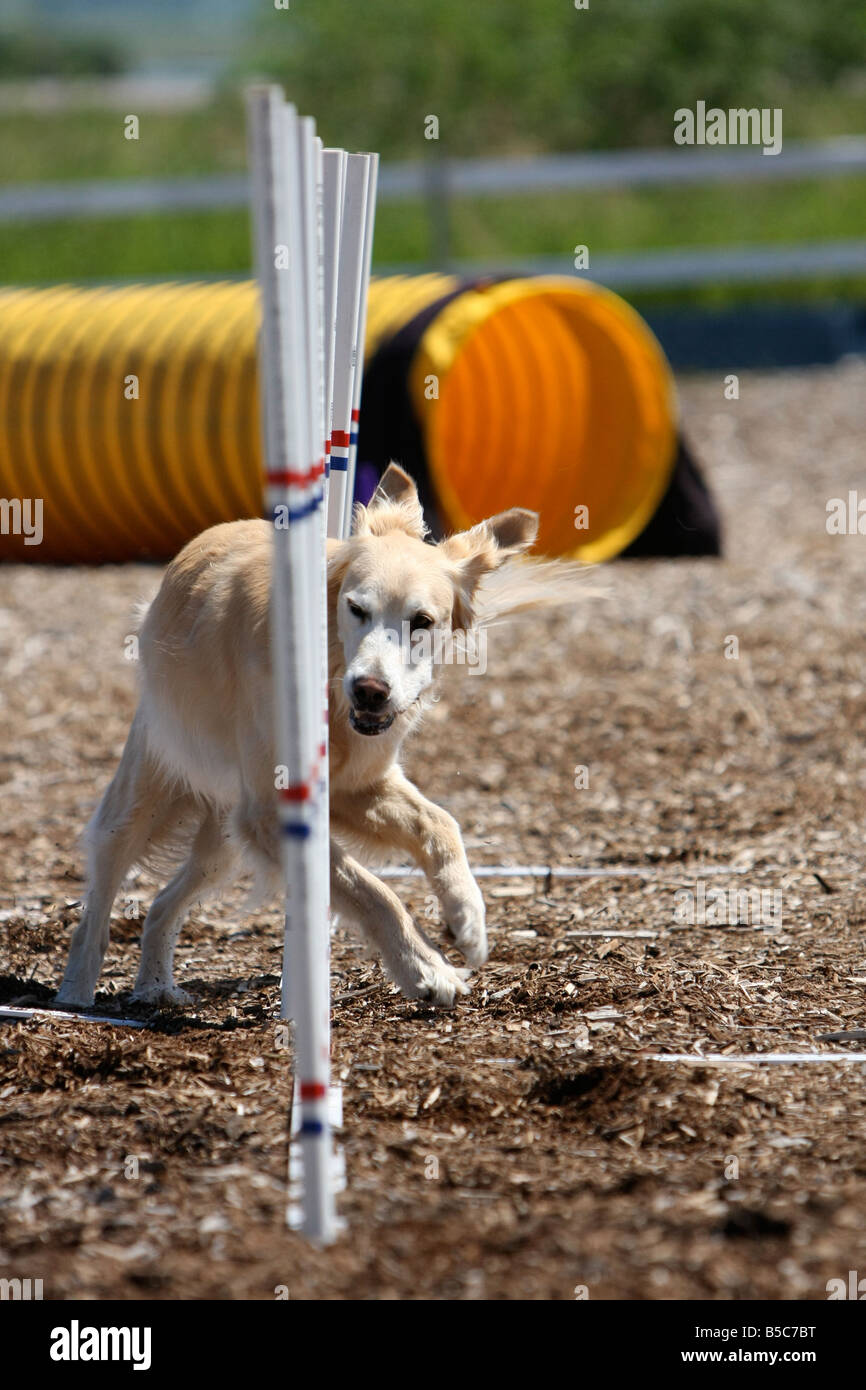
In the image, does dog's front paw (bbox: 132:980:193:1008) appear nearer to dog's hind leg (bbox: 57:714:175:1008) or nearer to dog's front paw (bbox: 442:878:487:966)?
dog's hind leg (bbox: 57:714:175:1008)

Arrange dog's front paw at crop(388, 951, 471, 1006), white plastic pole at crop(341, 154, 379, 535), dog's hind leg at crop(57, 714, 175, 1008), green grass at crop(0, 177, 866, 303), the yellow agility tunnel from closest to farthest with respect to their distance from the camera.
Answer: dog's front paw at crop(388, 951, 471, 1006)
white plastic pole at crop(341, 154, 379, 535)
dog's hind leg at crop(57, 714, 175, 1008)
the yellow agility tunnel
green grass at crop(0, 177, 866, 303)

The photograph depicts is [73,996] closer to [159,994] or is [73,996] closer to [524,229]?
[159,994]

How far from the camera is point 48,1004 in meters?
4.20

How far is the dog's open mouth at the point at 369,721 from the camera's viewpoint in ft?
12.2

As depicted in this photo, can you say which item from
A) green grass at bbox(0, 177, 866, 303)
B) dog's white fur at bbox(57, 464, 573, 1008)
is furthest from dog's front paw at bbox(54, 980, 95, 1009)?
green grass at bbox(0, 177, 866, 303)

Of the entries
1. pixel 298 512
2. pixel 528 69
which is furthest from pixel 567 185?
pixel 298 512

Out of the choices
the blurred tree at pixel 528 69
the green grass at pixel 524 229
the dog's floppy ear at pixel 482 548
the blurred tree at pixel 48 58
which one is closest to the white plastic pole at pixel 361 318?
the dog's floppy ear at pixel 482 548

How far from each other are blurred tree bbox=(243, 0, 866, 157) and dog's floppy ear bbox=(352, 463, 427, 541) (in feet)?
74.1

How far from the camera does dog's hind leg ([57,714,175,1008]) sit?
434 cm

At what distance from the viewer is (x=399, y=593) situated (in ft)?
12.8

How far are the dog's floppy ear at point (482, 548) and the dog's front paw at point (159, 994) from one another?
1263 mm

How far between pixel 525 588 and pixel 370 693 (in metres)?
0.95

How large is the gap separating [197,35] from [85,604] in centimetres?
8982

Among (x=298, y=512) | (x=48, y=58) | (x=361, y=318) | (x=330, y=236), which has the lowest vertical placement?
(x=298, y=512)
